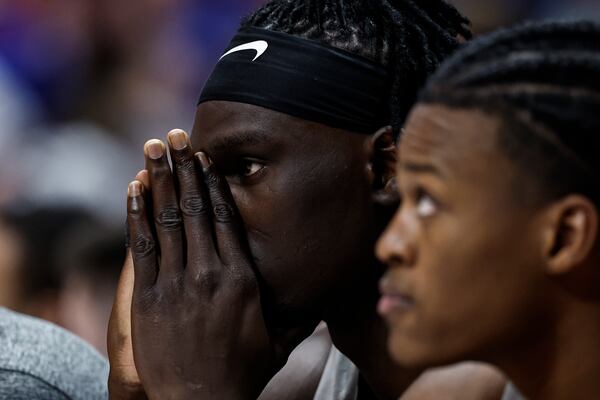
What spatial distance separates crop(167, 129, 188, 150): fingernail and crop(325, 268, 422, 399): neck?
1.67 ft

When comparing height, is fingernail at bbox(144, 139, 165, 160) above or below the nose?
below

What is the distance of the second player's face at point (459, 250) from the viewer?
169 centimetres

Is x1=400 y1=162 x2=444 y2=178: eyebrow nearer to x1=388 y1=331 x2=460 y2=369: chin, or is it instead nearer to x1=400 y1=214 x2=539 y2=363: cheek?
x1=400 y1=214 x2=539 y2=363: cheek

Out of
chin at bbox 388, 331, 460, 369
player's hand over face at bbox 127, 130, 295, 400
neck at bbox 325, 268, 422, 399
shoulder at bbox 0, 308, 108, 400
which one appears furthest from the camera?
shoulder at bbox 0, 308, 108, 400

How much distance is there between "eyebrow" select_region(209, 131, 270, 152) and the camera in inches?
92.8

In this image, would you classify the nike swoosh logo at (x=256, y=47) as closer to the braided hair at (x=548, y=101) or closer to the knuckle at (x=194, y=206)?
the knuckle at (x=194, y=206)

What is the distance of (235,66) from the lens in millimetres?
2469

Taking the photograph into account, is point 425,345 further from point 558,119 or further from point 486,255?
point 558,119

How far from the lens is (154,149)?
96.1 inches

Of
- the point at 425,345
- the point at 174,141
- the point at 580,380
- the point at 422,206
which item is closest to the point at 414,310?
the point at 425,345

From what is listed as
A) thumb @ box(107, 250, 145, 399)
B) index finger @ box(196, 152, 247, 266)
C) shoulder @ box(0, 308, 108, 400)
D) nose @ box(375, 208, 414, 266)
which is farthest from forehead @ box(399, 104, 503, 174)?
shoulder @ box(0, 308, 108, 400)

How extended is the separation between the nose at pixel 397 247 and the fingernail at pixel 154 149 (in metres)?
0.79

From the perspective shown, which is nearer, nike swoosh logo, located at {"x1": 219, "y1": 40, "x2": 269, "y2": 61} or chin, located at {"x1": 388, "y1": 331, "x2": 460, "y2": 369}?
chin, located at {"x1": 388, "y1": 331, "x2": 460, "y2": 369}

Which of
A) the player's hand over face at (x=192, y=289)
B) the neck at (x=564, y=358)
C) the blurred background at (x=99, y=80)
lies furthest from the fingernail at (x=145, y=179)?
the blurred background at (x=99, y=80)
